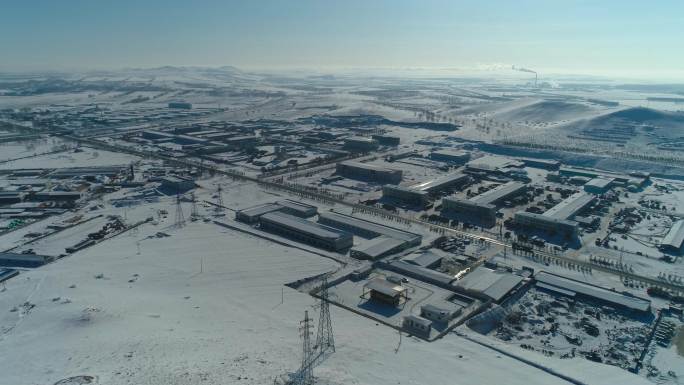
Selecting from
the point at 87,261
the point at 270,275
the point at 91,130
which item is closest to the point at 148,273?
the point at 87,261

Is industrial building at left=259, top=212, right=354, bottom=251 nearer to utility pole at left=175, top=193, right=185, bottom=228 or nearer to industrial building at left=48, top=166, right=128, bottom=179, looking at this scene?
utility pole at left=175, top=193, right=185, bottom=228

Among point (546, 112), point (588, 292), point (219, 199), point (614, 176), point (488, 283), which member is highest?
point (546, 112)

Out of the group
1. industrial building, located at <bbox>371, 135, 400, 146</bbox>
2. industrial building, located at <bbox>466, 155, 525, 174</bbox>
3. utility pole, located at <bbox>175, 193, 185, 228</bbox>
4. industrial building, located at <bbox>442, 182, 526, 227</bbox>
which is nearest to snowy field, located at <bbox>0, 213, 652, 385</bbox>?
utility pole, located at <bbox>175, 193, 185, 228</bbox>

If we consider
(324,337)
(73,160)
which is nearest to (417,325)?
(324,337)

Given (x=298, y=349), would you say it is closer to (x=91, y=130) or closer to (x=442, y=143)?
(x=442, y=143)

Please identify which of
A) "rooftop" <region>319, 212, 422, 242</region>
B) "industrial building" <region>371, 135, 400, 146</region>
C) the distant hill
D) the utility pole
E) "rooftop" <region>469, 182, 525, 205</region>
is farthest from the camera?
the distant hill

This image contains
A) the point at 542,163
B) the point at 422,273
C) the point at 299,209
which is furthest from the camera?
the point at 542,163

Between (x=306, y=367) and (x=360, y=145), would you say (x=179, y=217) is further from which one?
(x=360, y=145)
